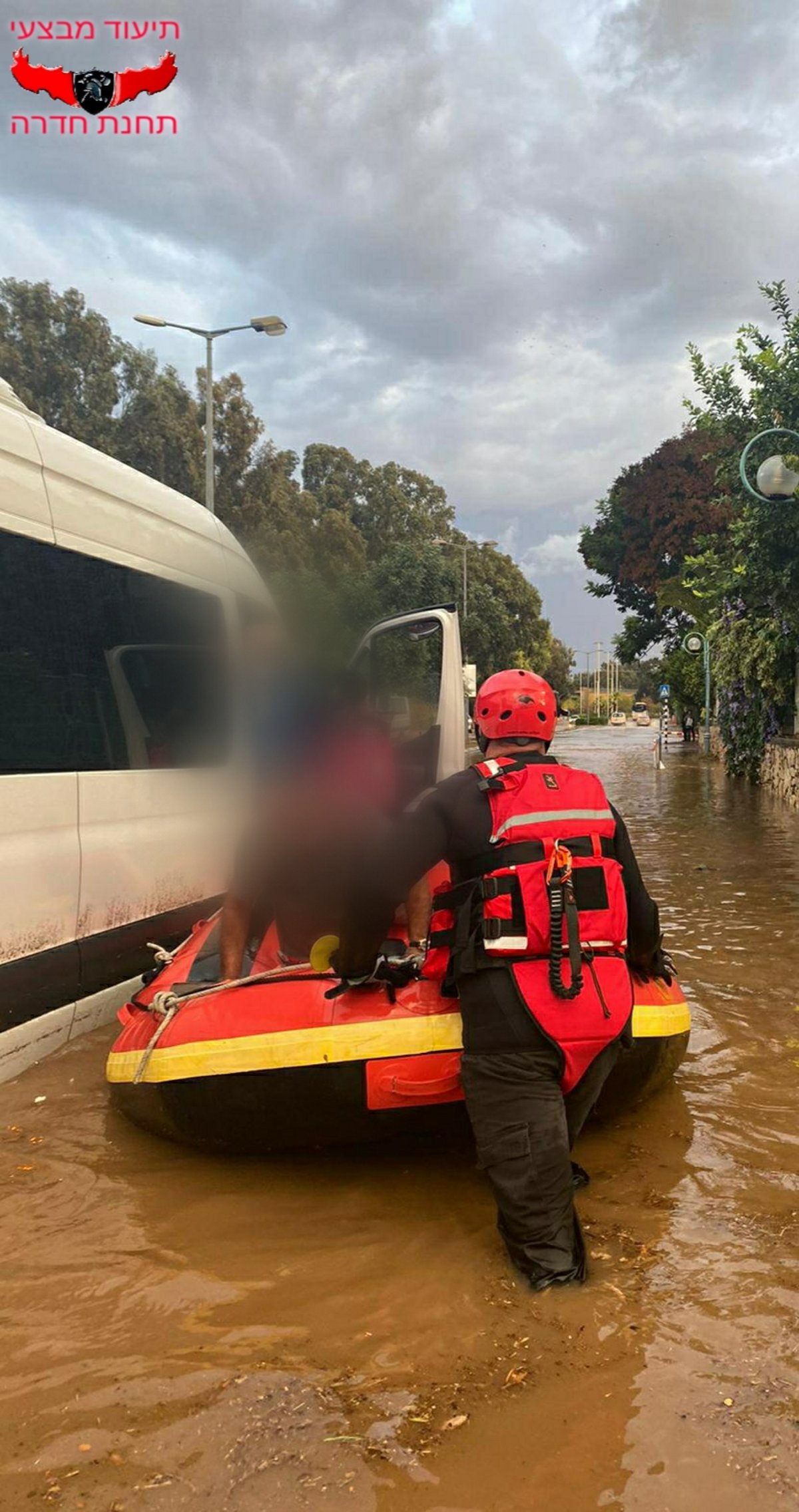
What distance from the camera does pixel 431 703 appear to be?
4.86 m

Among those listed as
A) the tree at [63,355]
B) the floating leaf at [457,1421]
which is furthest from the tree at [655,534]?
the floating leaf at [457,1421]

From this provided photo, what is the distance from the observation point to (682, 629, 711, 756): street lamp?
112 ft

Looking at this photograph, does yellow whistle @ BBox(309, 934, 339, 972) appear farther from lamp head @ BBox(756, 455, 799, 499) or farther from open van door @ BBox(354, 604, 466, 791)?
lamp head @ BBox(756, 455, 799, 499)

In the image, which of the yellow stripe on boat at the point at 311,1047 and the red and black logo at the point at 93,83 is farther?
the red and black logo at the point at 93,83

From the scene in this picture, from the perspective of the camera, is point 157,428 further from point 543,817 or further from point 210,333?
point 543,817

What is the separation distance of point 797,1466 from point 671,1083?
96.6 inches

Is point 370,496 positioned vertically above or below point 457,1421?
above

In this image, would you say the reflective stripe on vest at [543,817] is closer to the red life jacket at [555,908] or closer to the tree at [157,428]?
the red life jacket at [555,908]

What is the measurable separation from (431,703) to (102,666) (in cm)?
149

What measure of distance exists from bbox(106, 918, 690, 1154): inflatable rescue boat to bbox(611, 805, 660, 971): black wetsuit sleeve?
183mm

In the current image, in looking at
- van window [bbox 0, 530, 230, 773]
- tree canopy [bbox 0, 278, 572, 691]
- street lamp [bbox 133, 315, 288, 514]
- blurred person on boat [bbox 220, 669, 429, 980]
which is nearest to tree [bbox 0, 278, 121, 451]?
tree canopy [bbox 0, 278, 572, 691]

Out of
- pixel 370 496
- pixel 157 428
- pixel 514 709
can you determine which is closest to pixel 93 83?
pixel 514 709

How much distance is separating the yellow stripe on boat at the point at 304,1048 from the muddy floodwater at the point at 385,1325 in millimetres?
456

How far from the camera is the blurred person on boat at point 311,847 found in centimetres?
424
